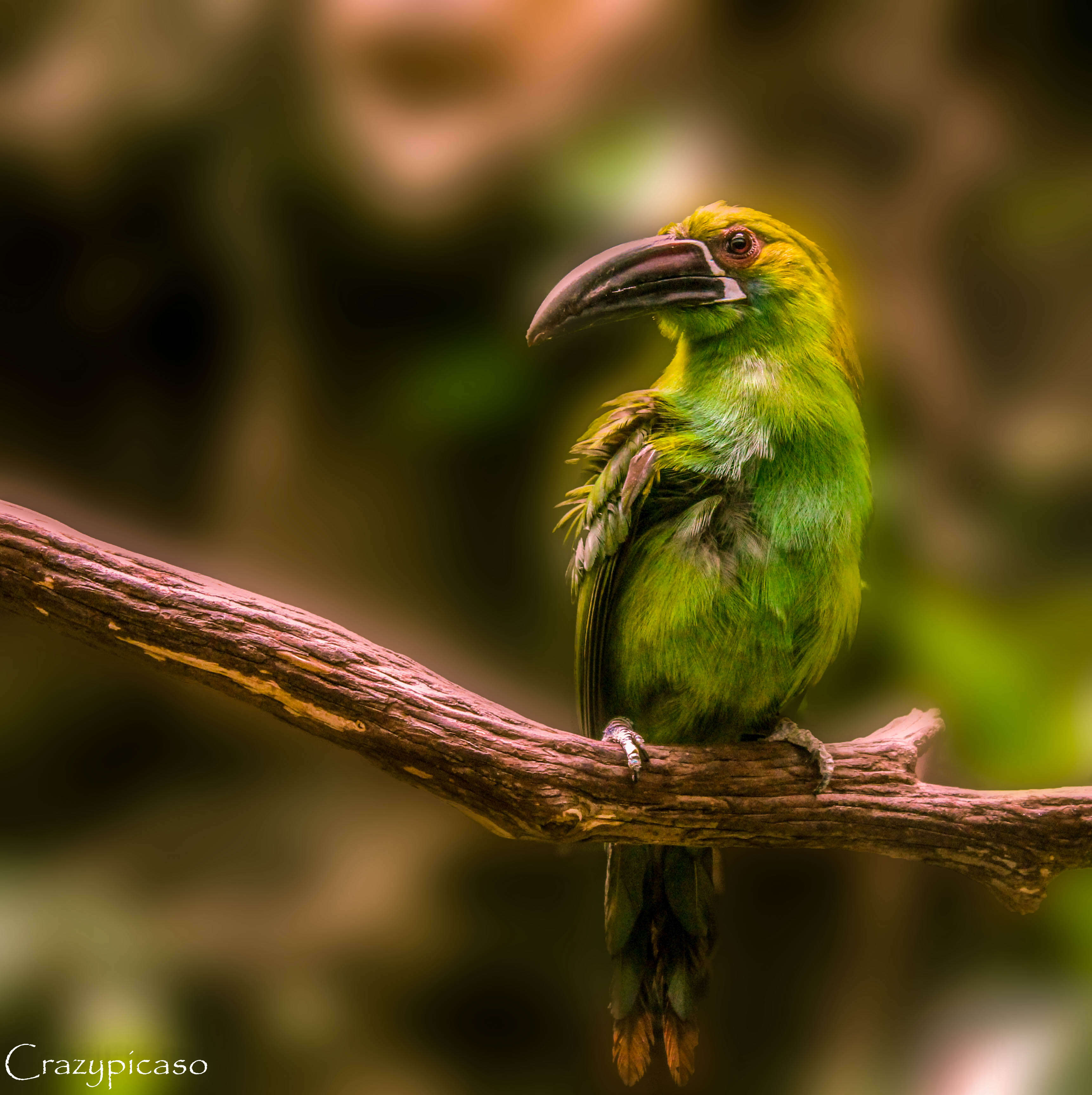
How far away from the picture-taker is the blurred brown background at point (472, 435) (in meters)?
2.59

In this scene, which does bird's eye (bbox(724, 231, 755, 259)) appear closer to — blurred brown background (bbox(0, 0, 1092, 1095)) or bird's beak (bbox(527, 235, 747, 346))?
bird's beak (bbox(527, 235, 747, 346))

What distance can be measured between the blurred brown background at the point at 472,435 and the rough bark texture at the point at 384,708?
0.69 meters

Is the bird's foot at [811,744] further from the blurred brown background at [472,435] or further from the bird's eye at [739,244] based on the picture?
the bird's eye at [739,244]

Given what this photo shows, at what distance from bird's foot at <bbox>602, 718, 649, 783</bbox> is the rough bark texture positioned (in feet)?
0.07

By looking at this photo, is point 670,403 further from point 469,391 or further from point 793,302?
point 469,391

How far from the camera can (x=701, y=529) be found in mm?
2184

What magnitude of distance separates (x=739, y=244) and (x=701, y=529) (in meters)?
0.73

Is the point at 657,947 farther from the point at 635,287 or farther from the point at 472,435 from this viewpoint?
the point at 635,287

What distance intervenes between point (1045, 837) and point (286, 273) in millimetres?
2482

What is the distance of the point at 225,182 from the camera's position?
2.76 m

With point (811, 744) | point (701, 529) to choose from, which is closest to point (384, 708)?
point (701, 529)

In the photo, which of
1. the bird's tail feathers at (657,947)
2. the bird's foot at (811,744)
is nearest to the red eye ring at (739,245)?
the bird's foot at (811,744)

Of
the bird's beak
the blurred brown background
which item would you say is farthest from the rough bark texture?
the bird's beak

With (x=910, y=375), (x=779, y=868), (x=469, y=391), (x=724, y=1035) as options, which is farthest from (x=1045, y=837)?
(x=469, y=391)
